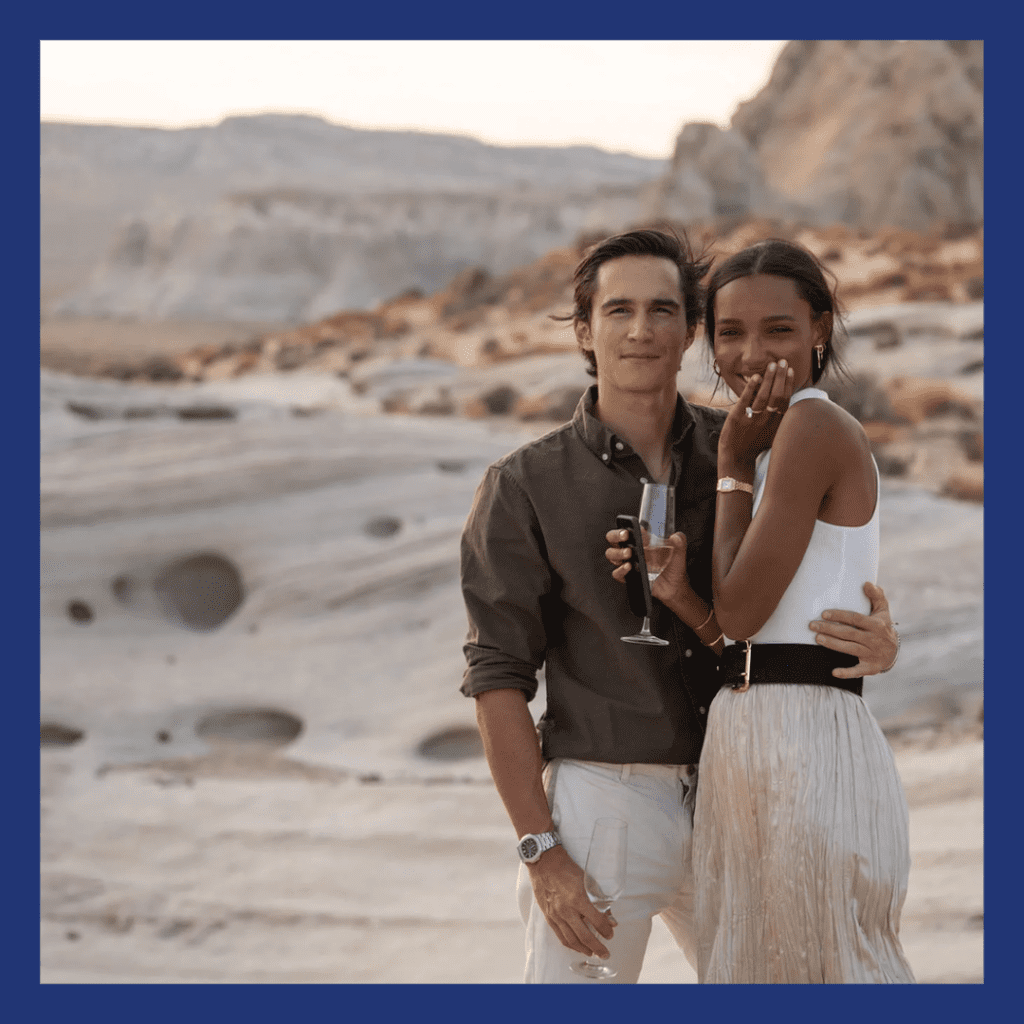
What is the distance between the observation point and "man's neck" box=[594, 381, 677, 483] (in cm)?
213

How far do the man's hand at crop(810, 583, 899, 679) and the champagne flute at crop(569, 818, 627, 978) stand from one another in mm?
439

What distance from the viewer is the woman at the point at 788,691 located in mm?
1818

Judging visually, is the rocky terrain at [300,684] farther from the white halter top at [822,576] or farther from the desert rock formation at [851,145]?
the white halter top at [822,576]

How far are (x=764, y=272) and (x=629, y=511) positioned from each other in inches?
18.1

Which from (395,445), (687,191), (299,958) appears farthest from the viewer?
(687,191)

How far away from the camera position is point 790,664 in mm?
1885

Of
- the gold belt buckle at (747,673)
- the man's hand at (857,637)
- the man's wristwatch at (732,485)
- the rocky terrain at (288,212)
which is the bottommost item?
the gold belt buckle at (747,673)

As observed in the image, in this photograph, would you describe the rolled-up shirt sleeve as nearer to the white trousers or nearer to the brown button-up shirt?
the brown button-up shirt

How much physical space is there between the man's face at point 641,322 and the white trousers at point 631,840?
0.67 metres

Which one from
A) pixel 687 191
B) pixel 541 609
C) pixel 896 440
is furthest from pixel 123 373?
pixel 541 609

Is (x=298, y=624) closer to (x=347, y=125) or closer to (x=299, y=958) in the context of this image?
(x=299, y=958)

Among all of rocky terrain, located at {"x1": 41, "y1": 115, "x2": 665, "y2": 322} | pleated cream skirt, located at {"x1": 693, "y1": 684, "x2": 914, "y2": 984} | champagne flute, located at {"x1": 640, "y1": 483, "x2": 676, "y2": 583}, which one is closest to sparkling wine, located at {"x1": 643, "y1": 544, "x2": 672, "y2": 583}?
champagne flute, located at {"x1": 640, "y1": 483, "x2": 676, "y2": 583}

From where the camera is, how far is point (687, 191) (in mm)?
11562

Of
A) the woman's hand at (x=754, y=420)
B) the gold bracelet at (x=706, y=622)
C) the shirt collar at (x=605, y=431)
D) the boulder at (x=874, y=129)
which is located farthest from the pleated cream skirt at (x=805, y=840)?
the boulder at (x=874, y=129)
